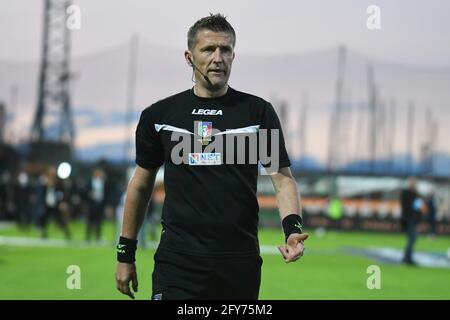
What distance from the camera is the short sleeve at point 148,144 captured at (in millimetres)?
5523

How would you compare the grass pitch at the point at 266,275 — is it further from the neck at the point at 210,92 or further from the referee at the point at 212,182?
the neck at the point at 210,92

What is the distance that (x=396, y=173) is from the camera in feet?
129

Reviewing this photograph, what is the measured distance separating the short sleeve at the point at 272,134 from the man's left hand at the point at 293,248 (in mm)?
486

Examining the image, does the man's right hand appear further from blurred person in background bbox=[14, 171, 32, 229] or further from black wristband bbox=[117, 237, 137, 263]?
blurred person in background bbox=[14, 171, 32, 229]

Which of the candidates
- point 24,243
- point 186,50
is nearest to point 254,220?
point 186,50

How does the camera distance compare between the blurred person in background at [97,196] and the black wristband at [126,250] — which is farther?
the blurred person in background at [97,196]

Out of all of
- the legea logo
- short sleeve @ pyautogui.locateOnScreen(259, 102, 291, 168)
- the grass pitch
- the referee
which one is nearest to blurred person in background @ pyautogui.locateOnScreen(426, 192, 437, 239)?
the grass pitch

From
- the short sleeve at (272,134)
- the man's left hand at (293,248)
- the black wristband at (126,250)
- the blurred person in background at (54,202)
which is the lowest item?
the blurred person in background at (54,202)

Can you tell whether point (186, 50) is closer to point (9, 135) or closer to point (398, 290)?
→ point (398, 290)

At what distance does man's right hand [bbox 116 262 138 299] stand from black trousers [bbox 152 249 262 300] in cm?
28

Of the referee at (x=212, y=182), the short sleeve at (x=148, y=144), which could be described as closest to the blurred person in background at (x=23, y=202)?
the short sleeve at (x=148, y=144)

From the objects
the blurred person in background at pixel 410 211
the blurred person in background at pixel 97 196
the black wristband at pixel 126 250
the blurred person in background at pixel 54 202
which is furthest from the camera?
the blurred person in background at pixel 54 202

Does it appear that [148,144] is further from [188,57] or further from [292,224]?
[292,224]
